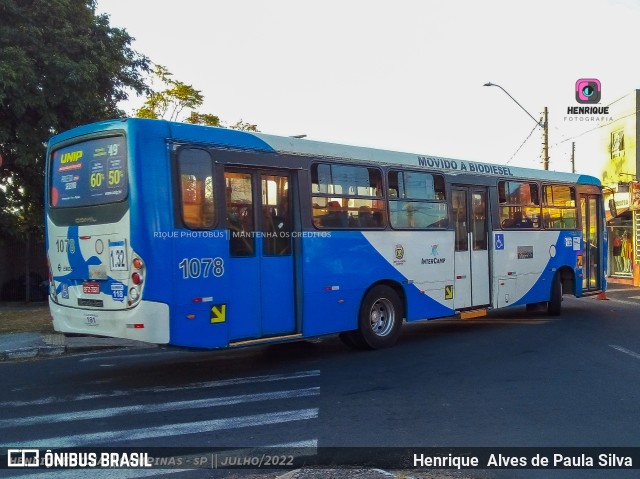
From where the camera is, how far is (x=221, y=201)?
341 inches

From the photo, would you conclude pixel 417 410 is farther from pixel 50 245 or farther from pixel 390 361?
pixel 50 245

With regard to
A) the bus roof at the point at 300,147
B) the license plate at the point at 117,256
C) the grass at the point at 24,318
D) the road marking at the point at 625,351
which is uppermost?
the bus roof at the point at 300,147

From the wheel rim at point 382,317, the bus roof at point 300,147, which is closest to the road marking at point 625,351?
the wheel rim at point 382,317

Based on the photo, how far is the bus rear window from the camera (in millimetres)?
8148

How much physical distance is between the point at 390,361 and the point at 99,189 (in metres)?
4.92

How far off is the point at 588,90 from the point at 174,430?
27.5 m

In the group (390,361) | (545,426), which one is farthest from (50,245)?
(545,426)

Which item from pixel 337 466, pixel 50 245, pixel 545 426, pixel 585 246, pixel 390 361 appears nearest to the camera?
pixel 337 466

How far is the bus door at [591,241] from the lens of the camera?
647 inches

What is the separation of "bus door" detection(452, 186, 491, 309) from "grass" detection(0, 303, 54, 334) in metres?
8.42

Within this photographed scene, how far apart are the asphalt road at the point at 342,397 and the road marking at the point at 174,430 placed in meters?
0.02

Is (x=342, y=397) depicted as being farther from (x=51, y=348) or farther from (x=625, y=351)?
(x=51, y=348)

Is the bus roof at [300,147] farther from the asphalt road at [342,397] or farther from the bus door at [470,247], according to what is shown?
the asphalt road at [342,397]

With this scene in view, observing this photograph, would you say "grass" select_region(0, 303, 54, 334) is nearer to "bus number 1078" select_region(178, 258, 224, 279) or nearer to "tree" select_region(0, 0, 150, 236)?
"tree" select_region(0, 0, 150, 236)
